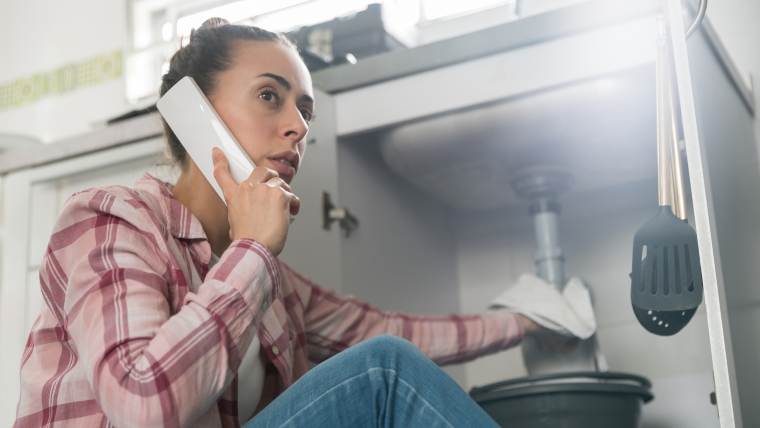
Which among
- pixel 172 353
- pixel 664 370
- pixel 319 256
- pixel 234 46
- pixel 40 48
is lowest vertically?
pixel 172 353

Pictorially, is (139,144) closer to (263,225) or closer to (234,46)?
(234,46)

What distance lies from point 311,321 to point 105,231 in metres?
0.46

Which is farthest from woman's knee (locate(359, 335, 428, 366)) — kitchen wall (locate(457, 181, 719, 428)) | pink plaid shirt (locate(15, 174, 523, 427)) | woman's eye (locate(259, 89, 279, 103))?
kitchen wall (locate(457, 181, 719, 428))

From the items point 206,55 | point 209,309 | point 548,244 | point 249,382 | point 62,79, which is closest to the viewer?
point 209,309

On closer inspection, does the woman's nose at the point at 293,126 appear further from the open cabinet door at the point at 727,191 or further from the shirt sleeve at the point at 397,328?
the open cabinet door at the point at 727,191

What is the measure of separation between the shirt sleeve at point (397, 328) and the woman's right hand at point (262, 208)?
1.05 ft

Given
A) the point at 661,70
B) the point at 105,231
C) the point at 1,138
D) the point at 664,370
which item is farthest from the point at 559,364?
the point at 1,138

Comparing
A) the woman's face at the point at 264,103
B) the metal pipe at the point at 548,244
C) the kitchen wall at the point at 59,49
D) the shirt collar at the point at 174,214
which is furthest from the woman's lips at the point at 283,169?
the kitchen wall at the point at 59,49

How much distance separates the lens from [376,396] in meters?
1.02

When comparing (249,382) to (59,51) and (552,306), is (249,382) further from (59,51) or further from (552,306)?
(59,51)

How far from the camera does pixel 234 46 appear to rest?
4.09 ft

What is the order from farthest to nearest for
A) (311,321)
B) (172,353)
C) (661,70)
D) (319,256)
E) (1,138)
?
1. (1,138)
2. (319,256)
3. (311,321)
4. (661,70)
5. (172,353)

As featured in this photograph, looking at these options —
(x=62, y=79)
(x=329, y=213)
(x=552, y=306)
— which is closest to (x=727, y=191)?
(x=552, y=306)

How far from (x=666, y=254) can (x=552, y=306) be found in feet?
1.82
